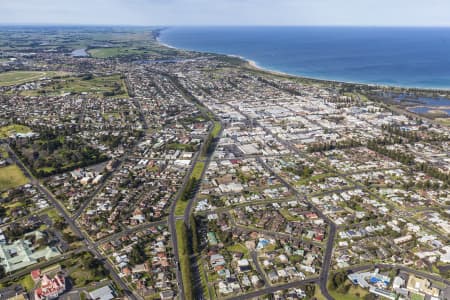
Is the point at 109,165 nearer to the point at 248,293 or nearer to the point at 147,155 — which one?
the point at 147,155

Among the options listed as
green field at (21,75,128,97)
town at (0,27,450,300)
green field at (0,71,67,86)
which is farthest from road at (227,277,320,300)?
green field at (0,71,67,86)

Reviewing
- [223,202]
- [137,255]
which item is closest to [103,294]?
[137,255]

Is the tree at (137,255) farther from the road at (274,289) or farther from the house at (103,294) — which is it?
the road at (274,289)

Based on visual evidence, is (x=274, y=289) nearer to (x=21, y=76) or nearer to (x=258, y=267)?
(x=258, y=267)

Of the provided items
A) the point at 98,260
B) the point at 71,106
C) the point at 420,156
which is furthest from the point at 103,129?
the point at 420,156

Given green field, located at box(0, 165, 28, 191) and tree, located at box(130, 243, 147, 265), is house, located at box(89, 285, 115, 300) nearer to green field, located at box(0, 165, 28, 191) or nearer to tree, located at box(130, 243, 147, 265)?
tree, located at box(130, 243, 147, 265)

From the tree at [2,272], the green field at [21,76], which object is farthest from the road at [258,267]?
the green field at [21,76]
